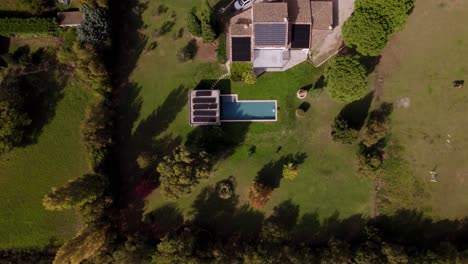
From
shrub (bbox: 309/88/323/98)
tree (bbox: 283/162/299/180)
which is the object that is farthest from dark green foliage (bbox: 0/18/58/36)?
tree (bbox: 283/162/299/180)

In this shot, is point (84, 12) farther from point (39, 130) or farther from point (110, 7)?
point (39, 130)

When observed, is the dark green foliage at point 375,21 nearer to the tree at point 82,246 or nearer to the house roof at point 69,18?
the house roof at point 69,18

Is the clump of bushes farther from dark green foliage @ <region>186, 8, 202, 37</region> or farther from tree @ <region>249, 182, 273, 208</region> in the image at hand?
tree @ <region>249, 182, 273, 208</region>

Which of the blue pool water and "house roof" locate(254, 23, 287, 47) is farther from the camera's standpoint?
the blue pool water

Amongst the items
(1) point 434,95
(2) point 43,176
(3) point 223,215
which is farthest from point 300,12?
(2) point 43,176

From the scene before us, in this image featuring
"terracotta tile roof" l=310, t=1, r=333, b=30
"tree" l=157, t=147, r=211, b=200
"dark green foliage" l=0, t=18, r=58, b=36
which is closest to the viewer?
"tree" l=157, t=147, r=211, b=200
